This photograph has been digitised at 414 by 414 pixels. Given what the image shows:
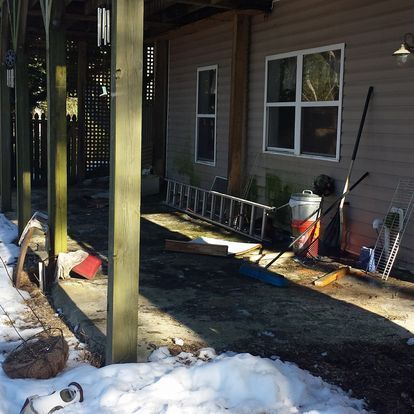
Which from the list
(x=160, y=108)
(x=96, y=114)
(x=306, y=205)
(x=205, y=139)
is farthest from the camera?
(x=96, y=114)

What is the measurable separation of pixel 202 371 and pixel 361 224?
3.56 meters

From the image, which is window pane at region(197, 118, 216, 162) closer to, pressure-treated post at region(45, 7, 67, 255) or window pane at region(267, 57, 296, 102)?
window pane at region(267, 57, 296, 102)

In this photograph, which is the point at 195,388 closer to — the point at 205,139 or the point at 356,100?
the point at 356,100

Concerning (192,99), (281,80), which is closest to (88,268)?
(281,80)

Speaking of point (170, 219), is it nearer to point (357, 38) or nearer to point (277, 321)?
point (357, 38)

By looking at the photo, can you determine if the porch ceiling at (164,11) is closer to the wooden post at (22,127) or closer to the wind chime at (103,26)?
the wooden post at (22,127)

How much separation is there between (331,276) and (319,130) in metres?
2.20

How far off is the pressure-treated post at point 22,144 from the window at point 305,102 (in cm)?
312

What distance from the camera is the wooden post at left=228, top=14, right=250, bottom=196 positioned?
813 centimetres

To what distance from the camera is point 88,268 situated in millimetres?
5340

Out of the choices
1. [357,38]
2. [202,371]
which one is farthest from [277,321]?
[357,38]

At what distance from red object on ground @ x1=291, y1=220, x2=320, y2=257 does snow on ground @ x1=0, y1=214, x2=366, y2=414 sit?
281cm

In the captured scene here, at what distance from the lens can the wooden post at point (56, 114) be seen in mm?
5359

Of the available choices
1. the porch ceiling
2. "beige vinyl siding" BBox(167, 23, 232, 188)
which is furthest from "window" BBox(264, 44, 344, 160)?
"beige vinyl siding" BBox(167, 23, 232, 188)
